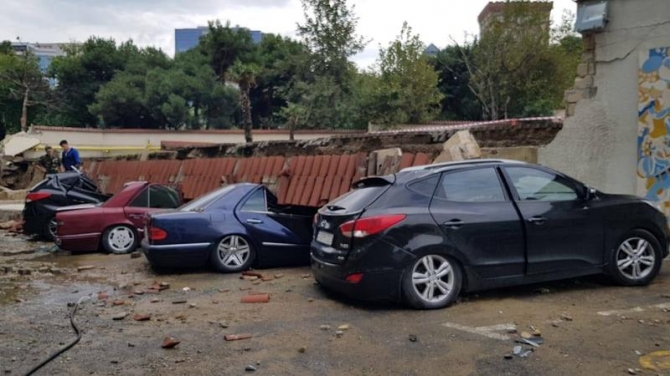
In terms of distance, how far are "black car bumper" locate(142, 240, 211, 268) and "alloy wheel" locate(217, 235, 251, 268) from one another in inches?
9.2

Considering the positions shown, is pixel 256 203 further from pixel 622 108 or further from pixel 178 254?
pixel 622 108

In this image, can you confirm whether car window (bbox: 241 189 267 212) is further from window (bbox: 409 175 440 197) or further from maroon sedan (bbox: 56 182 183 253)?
window (bbox: 409 175 440 197)

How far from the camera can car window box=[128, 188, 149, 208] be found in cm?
1155

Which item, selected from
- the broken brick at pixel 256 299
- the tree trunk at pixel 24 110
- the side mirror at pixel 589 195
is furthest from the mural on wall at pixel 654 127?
the tree trunk at pixel 24 110

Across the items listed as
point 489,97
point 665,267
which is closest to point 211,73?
point 489,97

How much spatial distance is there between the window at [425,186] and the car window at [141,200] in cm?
691

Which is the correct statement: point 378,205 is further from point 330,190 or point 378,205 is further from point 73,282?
point 73,282

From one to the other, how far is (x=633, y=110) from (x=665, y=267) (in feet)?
8.83

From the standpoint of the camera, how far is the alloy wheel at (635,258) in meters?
6.86

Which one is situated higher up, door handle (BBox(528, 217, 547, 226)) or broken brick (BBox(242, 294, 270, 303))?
door handle (BBox(528, 217, 547, 226))

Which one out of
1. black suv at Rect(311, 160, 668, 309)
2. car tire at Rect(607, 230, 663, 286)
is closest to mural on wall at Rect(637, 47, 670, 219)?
black suv at Rect(311, 160, 668, 309)

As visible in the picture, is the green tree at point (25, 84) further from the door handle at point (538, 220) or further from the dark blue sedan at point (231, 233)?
the door handle at point (538, 220)

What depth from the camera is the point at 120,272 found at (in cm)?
945

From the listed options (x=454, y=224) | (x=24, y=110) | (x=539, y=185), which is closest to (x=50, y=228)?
(x=454, y=224)
